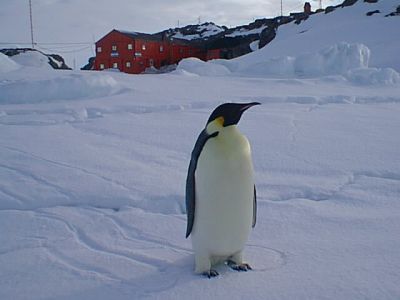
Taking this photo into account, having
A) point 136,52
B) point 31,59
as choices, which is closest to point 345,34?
point 136,52

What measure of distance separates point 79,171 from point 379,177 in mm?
2371

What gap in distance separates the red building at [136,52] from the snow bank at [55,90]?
17.2 metres

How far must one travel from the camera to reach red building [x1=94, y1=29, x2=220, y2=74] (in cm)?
2534

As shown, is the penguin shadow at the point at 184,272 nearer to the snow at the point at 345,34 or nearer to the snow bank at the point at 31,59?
the snow at the point at 345,34

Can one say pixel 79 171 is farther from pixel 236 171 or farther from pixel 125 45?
pixel 125 45

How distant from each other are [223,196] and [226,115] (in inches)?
13.5

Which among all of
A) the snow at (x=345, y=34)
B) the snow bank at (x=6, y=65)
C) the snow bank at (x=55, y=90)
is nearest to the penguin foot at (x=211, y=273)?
the snow bank at (x=55, y=90)

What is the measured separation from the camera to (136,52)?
25.3 m

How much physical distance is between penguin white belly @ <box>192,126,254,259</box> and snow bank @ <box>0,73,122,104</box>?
254 inches

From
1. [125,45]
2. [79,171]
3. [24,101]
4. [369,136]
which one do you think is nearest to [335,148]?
[369,136]

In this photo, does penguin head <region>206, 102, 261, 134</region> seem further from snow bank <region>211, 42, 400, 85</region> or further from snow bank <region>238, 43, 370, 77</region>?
snow bank <region>238, 43, 370, 77</region>

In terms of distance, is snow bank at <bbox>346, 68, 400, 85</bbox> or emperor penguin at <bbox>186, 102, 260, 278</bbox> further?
snow bank at <bbox>346, 68, 400, 85</bbox>

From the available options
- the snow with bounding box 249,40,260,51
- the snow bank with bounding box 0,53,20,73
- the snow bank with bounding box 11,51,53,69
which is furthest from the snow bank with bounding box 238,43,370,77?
the snow with bounding box 249,40,260,51

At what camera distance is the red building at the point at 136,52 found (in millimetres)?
25344
